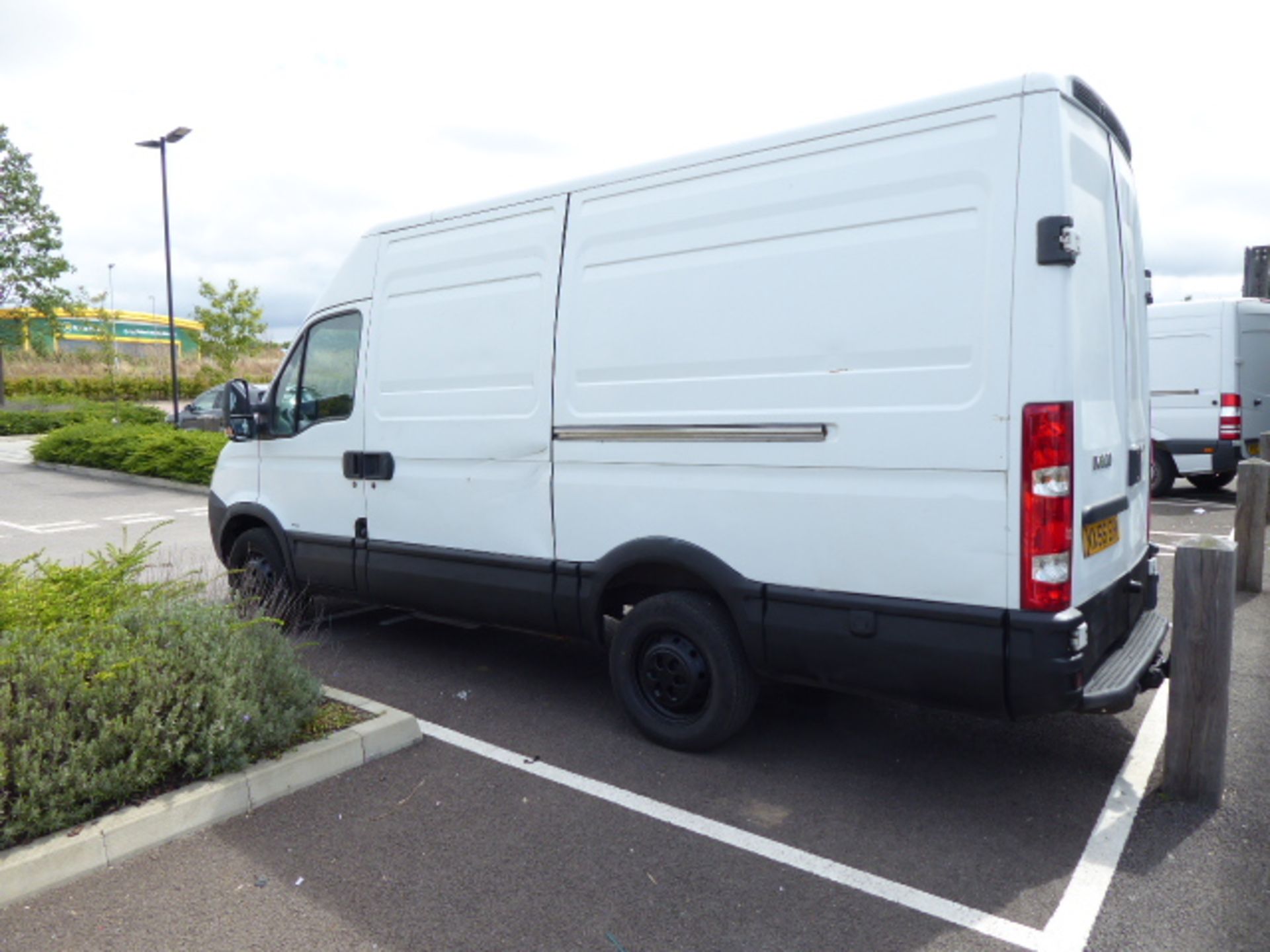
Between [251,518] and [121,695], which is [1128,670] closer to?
[121,695]

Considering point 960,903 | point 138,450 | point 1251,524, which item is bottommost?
point 960,903

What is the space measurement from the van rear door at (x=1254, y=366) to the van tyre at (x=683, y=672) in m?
10.7

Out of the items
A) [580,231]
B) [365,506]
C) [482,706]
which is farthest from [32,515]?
[580,231]

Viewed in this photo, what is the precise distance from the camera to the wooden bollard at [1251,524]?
23.7ft

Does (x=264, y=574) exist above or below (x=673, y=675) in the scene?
above

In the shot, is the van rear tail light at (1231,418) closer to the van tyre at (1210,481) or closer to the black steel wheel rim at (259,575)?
the van tyre at (1210,481)

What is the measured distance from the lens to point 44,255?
3575cm

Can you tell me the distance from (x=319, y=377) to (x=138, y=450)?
12890 millimetres

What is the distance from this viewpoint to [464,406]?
5074mm

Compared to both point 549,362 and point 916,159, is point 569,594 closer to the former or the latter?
point 549,362

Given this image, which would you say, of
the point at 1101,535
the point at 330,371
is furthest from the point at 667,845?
the point at 330,371

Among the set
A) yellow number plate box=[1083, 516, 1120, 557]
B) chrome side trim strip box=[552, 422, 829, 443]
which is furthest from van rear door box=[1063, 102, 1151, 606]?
chrome side trim strip box=[552, 422, 829, 443]

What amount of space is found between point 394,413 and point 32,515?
10050 mm

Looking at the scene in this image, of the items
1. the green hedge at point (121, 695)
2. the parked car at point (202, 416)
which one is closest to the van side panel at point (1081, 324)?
the green hedge at point (121, 695)
